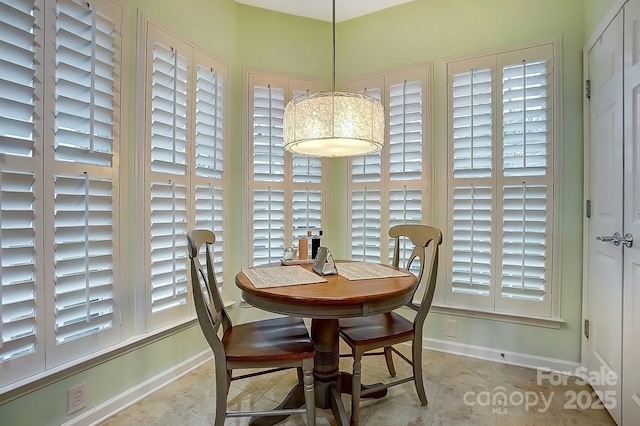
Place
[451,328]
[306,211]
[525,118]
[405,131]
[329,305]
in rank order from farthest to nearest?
[306,211] → [405,131] → [451,328] → [525,118] → [329,305]

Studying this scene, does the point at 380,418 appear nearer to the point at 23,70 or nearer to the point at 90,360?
the point at 90,360

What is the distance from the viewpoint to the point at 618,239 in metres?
1.71

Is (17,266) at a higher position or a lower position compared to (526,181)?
lower

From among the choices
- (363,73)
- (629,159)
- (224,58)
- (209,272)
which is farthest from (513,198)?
(224,58)

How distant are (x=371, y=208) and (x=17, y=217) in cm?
236

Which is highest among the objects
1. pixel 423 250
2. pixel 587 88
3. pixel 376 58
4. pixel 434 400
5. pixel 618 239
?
pixel 376 58

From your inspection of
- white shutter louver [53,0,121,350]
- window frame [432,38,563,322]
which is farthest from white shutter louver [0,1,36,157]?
window frame [432,38,563,322]

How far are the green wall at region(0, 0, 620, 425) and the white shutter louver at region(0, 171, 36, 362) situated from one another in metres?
0.32

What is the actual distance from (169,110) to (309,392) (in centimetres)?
192

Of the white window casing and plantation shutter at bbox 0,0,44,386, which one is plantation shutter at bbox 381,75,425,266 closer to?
the white window casing

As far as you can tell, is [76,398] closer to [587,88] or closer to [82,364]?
[82,364]

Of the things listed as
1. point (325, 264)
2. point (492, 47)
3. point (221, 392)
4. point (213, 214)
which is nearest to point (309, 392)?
point (221, 392)

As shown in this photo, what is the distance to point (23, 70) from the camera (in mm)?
1469

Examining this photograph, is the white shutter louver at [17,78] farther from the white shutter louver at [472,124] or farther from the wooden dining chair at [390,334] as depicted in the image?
the white shutter louver at [472,124]
